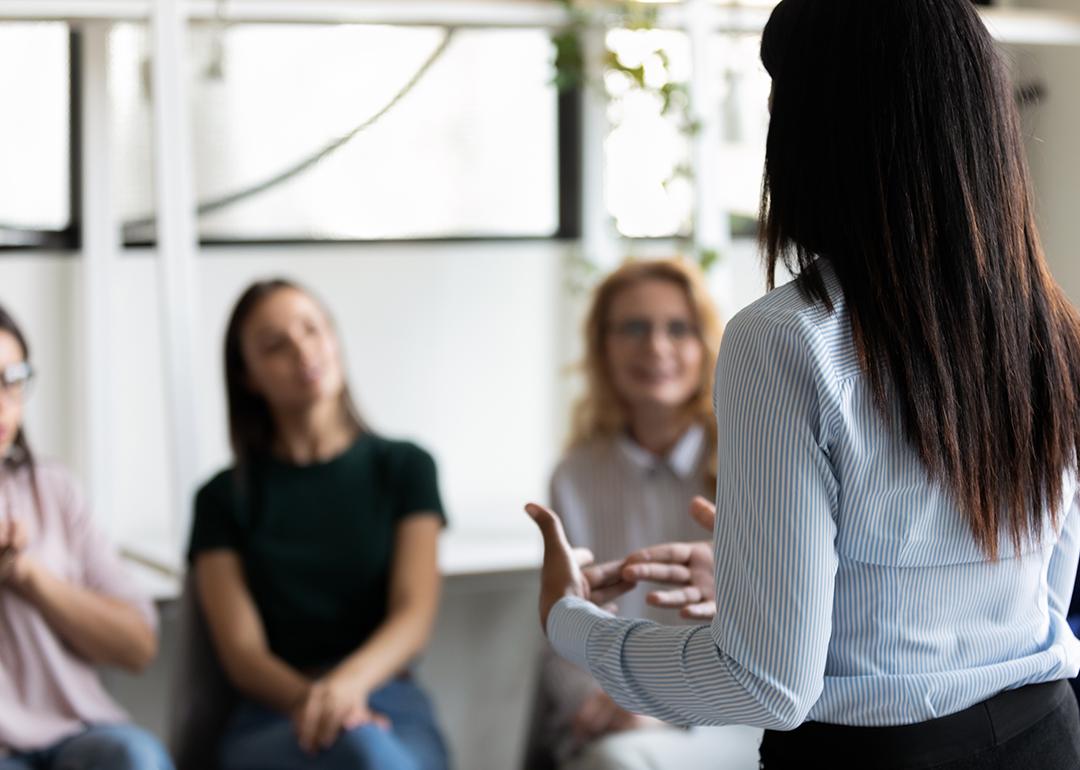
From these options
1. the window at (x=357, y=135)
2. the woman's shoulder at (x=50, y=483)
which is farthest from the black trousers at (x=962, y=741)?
the window at (x=357, y=135)

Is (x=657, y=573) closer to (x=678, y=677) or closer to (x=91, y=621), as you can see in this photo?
(x=678, y=677)

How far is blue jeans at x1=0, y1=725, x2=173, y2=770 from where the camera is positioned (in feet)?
7.71

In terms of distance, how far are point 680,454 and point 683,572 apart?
137 cm

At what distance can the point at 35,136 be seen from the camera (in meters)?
3.24

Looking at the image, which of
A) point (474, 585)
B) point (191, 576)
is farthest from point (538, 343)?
point (191, 576)

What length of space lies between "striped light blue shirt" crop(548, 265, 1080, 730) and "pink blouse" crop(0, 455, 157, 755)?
1571 millimetres

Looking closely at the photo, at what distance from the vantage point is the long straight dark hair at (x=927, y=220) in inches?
44.1

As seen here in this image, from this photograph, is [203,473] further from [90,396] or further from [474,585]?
[474,585]

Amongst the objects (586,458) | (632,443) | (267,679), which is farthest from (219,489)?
(632,443)

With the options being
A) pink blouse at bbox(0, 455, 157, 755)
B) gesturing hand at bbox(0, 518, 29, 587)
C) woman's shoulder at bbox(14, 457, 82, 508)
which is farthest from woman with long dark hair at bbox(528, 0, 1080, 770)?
woman's shoulder at bbox(14, 457, 82, 508)

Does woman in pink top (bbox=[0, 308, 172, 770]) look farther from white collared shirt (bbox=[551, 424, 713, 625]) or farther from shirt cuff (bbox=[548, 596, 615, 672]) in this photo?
shirt cuff (bbox=[548, 596, 615, 672])

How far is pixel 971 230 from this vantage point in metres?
1.13

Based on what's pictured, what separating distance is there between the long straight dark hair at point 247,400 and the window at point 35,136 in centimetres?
69

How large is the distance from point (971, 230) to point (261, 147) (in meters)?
2.58
